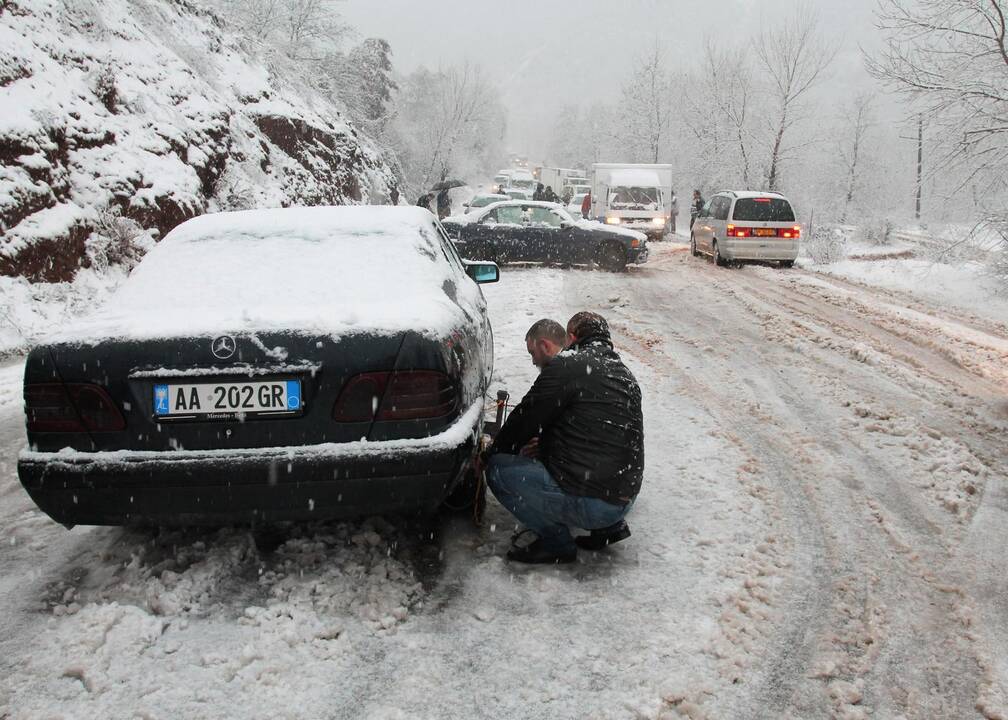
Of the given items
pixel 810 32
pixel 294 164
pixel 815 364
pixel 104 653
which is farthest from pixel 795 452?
pixel 810 32

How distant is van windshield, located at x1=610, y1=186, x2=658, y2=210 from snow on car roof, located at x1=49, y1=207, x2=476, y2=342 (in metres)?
19.9

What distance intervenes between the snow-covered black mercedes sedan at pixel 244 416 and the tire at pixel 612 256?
12.1m

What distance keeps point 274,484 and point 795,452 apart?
11.0 ft

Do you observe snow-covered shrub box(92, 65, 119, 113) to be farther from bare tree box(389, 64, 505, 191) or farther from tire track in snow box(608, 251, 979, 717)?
bare tree box(389, 64, 505, 191)

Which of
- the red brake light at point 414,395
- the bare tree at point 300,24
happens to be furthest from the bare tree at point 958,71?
the bare tree at point 300,24

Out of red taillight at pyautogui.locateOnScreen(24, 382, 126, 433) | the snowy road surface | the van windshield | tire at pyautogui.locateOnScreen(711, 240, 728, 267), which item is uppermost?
the van windshield

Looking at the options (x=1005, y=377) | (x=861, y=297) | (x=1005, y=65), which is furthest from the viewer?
(x=861, y=297)

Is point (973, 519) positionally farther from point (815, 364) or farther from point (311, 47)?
point (311, 47)

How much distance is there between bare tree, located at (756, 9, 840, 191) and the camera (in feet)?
108

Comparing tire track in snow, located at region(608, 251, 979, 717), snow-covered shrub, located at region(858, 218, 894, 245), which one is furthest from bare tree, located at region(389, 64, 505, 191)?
tire track in snow, located at region(608, 251, 979, 717)

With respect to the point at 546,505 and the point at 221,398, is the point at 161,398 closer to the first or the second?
the point at 221,398

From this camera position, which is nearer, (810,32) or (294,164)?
(294,164)

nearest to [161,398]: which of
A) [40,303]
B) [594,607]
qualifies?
[594,607]

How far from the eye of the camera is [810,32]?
32906 mm
